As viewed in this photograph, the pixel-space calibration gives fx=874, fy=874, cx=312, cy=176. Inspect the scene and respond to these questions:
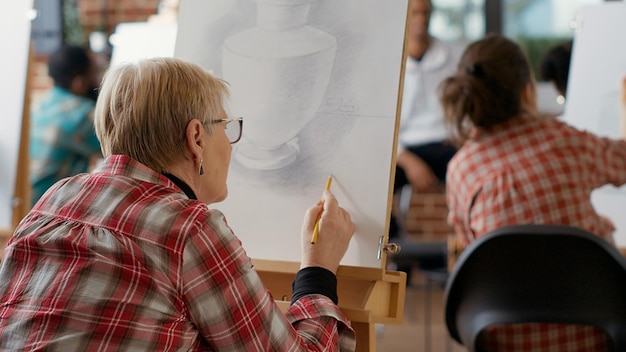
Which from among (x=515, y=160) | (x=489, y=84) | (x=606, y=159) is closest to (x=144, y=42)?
(x=489, y=84)

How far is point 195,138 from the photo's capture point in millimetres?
1485

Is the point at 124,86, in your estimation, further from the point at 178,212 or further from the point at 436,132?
the point at 436,132

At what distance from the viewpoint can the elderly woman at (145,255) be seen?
51.9 inches

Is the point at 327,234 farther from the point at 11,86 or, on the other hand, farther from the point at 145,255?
the point at 11,86

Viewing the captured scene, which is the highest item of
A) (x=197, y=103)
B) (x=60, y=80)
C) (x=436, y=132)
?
(x=197, y=103)

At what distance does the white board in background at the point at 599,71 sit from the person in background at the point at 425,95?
5.23ft

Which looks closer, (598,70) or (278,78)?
(278,78)

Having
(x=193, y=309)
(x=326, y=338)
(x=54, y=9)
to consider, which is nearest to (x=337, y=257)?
(x=326, y=338)

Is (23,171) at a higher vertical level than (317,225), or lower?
lower

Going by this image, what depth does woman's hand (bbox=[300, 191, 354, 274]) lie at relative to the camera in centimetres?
164

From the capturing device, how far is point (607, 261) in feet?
7.04

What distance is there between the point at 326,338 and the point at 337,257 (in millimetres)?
181

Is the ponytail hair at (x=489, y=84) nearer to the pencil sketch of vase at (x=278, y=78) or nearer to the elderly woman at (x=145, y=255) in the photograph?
the pencil sketch of vase at (x=278, y=78)

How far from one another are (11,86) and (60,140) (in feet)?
Result: 2.14
